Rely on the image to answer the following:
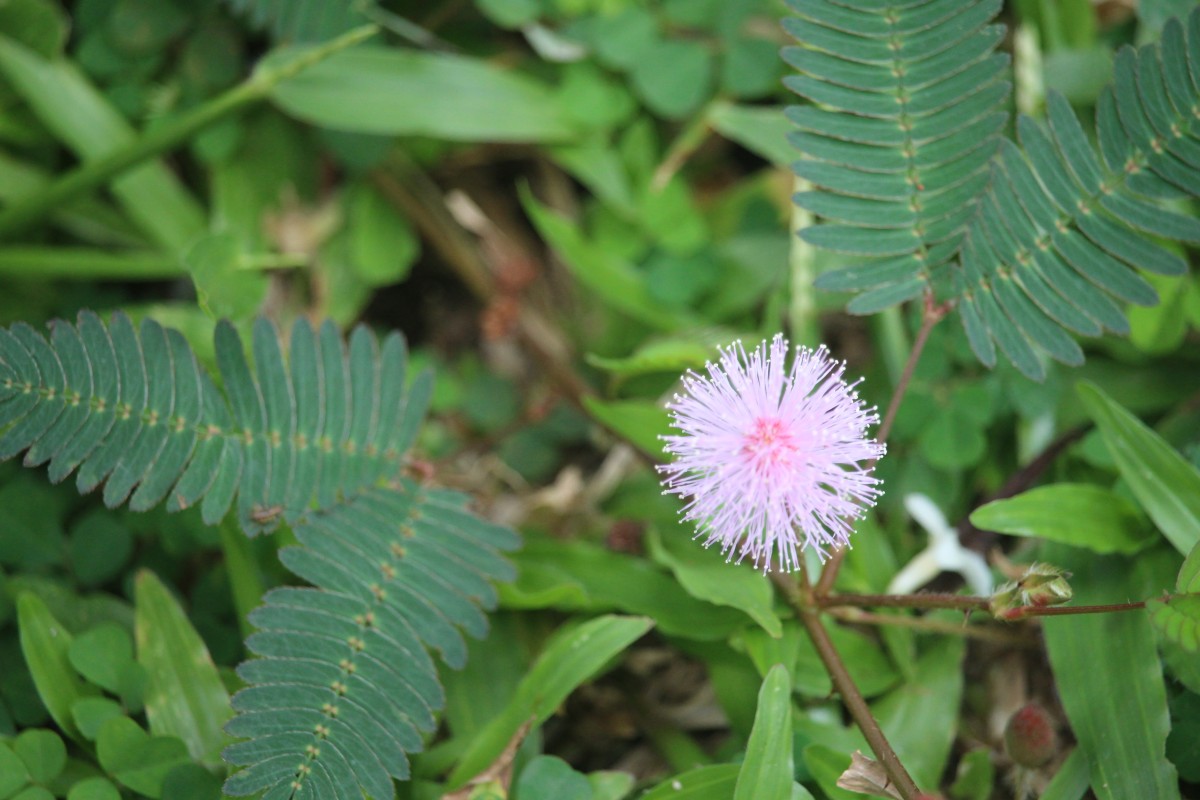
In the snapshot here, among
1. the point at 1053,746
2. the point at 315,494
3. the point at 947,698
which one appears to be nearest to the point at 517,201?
the point at 315,494

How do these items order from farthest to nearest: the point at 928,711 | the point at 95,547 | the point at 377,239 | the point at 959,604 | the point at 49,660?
the point at 377,239 → the point at 95,547 → the point at 928,711 → the point at 49,660 → the point at 959,604

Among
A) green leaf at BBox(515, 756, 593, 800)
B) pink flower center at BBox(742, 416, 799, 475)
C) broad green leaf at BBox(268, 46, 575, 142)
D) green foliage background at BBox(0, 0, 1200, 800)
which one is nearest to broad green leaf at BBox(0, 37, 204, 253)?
green foliage background at BBox(0, 0, 1200, 800)

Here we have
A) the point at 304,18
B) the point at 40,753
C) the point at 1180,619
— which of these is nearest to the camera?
the point at 1180,619

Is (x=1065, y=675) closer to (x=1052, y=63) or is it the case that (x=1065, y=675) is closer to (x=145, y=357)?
(x=1052, y=63)

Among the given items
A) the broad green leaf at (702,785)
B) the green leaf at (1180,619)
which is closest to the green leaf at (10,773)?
the broad green leaf at (702,785)

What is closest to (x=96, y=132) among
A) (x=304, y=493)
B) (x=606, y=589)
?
(x=304, y=493)

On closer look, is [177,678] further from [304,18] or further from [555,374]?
[304,18]

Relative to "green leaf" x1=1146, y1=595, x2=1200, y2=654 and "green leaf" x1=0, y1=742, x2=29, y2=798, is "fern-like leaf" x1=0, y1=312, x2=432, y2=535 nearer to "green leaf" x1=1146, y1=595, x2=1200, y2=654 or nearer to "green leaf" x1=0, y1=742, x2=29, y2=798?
"green leaf" x1=0, y1=742, x2=29, y2=798
